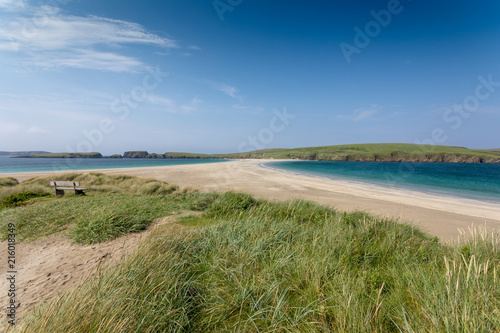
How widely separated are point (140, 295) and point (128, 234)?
3827 millimetres

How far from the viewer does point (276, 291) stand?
2975 mm

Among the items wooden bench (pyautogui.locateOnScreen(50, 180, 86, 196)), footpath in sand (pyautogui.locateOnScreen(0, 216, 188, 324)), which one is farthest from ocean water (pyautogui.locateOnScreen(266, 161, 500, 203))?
wooden bench (pyautogui.locateOnScreen(50, 180, 86, 196))

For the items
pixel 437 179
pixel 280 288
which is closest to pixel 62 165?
pixel 280 288

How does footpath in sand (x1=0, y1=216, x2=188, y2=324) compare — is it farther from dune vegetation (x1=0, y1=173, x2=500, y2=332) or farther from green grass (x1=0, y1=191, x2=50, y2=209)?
green grass (x1=0, y1=191, x2=50, y2=209)

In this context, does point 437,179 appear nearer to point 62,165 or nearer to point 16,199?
point 16,199

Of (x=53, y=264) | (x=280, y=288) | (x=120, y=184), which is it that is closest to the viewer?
(x=280, y=288)

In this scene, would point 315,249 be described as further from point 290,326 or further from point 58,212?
point 58,212

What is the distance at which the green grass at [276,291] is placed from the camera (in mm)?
Result: 2250

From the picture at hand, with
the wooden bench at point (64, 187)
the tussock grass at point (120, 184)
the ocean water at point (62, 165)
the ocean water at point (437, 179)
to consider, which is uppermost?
the wooden bench at point (64, 187)

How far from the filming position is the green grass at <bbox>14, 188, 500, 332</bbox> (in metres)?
2.25

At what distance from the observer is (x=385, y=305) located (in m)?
2.73

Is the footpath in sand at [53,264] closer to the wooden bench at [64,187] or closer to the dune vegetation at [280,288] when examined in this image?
the dune vegetation at [280,288]

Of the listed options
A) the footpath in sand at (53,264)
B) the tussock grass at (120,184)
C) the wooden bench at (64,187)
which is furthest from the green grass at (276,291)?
the wooden bench at (64,187)

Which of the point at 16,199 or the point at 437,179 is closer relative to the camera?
the point at 16,199
